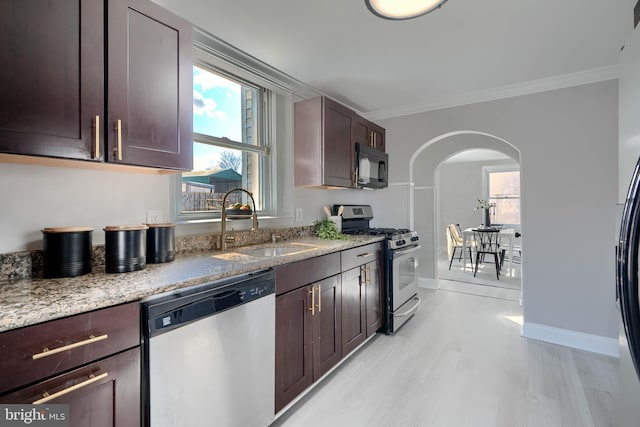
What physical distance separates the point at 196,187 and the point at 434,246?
368cm

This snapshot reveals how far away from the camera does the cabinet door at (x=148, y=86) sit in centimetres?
131

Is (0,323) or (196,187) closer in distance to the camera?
(0,323)

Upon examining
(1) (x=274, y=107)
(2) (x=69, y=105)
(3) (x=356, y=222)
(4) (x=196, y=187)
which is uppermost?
(1) (x=274, y=107)

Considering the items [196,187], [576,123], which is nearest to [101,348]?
[196,187]

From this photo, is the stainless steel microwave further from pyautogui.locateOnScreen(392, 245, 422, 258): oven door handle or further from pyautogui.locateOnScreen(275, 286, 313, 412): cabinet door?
pyautogui.locateOnScreen(275, 286, 313, 412): cabinet door

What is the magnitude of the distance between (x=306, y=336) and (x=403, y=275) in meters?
1.49

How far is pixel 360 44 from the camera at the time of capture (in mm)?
2148

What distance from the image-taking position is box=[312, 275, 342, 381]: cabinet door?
1962mm

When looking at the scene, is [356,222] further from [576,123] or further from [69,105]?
[69,105]

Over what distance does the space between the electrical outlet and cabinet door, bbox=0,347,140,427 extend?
Answer: 89 cm

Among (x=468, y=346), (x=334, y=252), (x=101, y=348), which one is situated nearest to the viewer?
(x=101, y=348)

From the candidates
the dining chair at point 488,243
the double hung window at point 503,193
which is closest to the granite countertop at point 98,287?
the dining chair at point 488,243

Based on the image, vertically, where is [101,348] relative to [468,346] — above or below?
above

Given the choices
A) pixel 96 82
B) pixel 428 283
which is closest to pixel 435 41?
pixel 96 82
